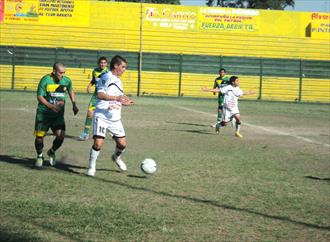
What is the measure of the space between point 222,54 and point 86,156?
32873 millimetres

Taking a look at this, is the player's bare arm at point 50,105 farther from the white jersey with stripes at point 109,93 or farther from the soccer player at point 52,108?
the white jersey with stripes at point 109,93

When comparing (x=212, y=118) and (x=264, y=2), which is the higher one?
(x=264, y=2)

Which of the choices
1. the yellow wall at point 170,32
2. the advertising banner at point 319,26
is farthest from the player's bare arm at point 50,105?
the advertising banner at point 319,26

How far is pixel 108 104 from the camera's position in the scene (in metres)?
10.1

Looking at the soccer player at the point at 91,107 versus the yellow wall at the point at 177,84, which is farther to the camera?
the yellow wall at the point at 177,84

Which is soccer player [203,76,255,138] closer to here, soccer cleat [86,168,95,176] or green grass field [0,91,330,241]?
green grass field [0,91,330,241]

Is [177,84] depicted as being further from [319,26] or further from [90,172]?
[90,172]

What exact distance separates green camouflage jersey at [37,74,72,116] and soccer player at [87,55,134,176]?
125cm

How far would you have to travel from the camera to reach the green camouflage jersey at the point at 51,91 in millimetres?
10938

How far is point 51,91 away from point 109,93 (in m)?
1.61

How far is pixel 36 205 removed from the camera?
7.36 m

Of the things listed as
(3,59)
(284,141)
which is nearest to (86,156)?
(284,141)

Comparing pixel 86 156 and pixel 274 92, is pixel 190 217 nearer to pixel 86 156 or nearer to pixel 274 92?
pixel 86 156

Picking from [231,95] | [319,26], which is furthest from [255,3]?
[231,95]
